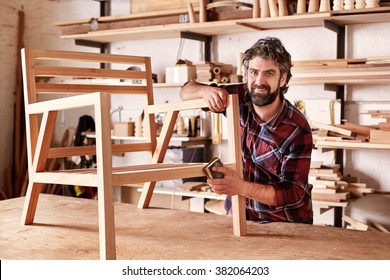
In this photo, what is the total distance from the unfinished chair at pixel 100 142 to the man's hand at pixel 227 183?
0.16 ft

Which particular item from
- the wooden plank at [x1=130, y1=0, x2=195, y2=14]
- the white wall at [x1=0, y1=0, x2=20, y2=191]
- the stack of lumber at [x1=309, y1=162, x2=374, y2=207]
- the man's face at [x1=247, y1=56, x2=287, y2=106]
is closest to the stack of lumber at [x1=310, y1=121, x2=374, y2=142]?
the stack of lumber at [x1=309, y1=162, x2=374, y2=207]

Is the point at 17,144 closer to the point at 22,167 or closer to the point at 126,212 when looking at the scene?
the point at 22,167

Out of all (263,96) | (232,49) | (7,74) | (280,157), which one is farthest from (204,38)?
(280,157)

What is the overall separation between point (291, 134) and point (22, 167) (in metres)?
3.42

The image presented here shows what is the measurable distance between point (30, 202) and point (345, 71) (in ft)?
7.12

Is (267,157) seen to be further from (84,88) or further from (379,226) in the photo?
(379,226)

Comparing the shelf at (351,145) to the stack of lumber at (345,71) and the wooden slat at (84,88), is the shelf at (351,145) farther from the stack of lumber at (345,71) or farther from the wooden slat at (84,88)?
the wooden slat at (84,88)

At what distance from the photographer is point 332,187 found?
11.2 ft

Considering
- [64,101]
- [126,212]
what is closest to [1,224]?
[126,212]

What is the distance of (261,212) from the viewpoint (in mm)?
2178

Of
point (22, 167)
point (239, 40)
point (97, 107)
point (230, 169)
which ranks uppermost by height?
point (239, 40)

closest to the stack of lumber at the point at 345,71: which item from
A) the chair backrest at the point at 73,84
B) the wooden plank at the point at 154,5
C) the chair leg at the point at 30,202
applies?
the wooden plank at the point at 154,5

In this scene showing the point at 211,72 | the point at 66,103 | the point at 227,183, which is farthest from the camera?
the point at 211,72

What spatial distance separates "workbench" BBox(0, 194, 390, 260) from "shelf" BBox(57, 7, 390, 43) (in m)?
1.89
